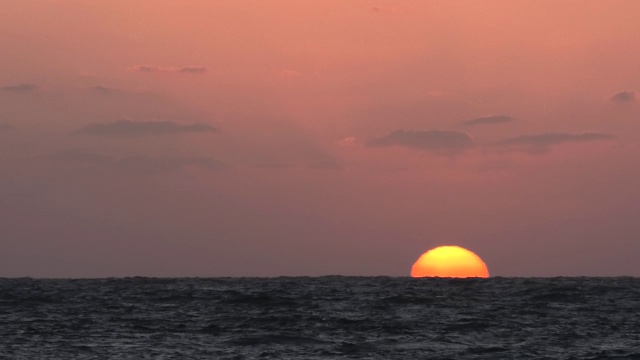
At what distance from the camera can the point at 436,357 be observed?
137ft

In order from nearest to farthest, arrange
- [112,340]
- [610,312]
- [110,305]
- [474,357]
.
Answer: [474,357]
[112,340]
[610,312]
[110,305]

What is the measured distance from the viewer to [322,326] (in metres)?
53.4

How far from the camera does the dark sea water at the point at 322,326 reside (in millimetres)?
42906

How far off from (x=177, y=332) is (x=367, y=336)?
9.28 meters

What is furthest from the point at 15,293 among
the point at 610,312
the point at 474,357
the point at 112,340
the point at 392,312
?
the point at 474,357

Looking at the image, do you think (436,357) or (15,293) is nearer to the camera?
(436,357)

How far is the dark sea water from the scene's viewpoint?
42.9 metres

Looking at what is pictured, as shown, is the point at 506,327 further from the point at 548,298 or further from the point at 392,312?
the point at 548,298

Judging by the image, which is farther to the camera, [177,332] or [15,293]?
[15,293]

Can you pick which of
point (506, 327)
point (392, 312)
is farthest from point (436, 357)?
point (392, 312)

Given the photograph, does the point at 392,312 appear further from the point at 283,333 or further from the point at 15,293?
the point at 15,293

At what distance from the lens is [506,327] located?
53.2 meters

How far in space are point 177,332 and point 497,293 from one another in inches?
1649

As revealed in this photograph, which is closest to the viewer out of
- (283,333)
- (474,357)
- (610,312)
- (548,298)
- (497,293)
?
(474,357)
